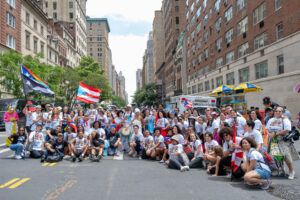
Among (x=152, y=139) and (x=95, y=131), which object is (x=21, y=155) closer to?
(x=95, y=131)

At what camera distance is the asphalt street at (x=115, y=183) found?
252 inches

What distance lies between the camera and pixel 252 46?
32.2 m

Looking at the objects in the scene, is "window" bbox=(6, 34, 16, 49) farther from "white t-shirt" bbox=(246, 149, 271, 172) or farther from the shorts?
the shorts

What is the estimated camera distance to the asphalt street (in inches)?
252

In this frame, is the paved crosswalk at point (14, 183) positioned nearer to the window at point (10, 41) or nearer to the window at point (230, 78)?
the window at point (230, 78)

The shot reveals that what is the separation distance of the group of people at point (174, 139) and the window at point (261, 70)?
1725cm

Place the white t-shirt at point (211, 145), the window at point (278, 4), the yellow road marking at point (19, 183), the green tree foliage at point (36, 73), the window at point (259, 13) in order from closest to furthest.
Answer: the yellow road marking at point (19, 183), the white t-shirt at point (211, 145), the window at point (278, 4), the green tree foliage at point (36, 73), the window at point (259, 13)

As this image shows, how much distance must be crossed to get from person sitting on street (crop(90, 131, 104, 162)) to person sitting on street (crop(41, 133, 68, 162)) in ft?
3.43

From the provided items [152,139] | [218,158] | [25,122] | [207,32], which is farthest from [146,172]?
[207,32]

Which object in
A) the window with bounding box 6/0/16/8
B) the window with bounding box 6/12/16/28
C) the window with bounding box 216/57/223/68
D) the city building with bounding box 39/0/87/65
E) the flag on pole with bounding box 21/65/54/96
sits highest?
the city building with bounding box 39/0/87/65

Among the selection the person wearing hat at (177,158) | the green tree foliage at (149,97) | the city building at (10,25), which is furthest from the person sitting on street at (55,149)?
the green tree foliage at (149,97)

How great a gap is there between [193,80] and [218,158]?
52.1m

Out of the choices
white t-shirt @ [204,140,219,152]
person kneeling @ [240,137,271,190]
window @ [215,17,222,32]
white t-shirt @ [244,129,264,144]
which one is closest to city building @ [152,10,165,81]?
window @ [215,17,222,32]

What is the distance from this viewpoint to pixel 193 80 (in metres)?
60.0
